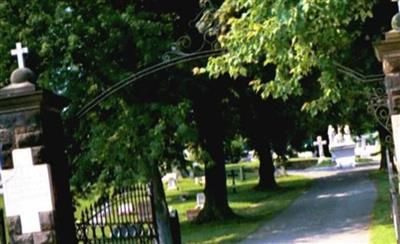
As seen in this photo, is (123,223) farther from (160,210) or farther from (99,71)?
(160,210)

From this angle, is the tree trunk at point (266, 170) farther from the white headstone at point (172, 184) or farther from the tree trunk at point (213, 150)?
the tree trunk at point (213, 150)

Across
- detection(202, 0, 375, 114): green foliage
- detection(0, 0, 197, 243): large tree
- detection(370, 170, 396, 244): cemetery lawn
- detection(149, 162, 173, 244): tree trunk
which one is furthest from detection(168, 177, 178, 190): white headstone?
detection(202, 0, 375, 114): green foliage

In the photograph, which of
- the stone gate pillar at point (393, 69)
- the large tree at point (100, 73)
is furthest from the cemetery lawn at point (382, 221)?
the stone gate pillar at point (393, 69)

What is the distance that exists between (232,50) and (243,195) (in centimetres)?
2131

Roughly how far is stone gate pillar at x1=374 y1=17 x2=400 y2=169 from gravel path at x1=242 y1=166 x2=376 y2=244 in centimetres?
656

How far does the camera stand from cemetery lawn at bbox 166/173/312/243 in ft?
59.9

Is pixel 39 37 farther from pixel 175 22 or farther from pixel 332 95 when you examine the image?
pixel 332 95

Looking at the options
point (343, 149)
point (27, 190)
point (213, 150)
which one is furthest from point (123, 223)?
point (343, 149)

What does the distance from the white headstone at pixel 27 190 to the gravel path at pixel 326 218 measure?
7889 millimetres

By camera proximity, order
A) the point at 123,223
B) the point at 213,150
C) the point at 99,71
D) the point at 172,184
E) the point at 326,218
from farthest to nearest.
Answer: the point at 172,184, the point at 213,150, the point at 326,218, the point at 99,71, the point at 123,223

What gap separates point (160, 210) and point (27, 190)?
23.7ft

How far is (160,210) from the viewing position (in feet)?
50.6

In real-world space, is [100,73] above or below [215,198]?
above

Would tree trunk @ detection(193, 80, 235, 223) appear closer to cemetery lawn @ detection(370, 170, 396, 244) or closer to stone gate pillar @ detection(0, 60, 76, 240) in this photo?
Result: cemetery lawn @ detection(370, 170, 396, 244)
